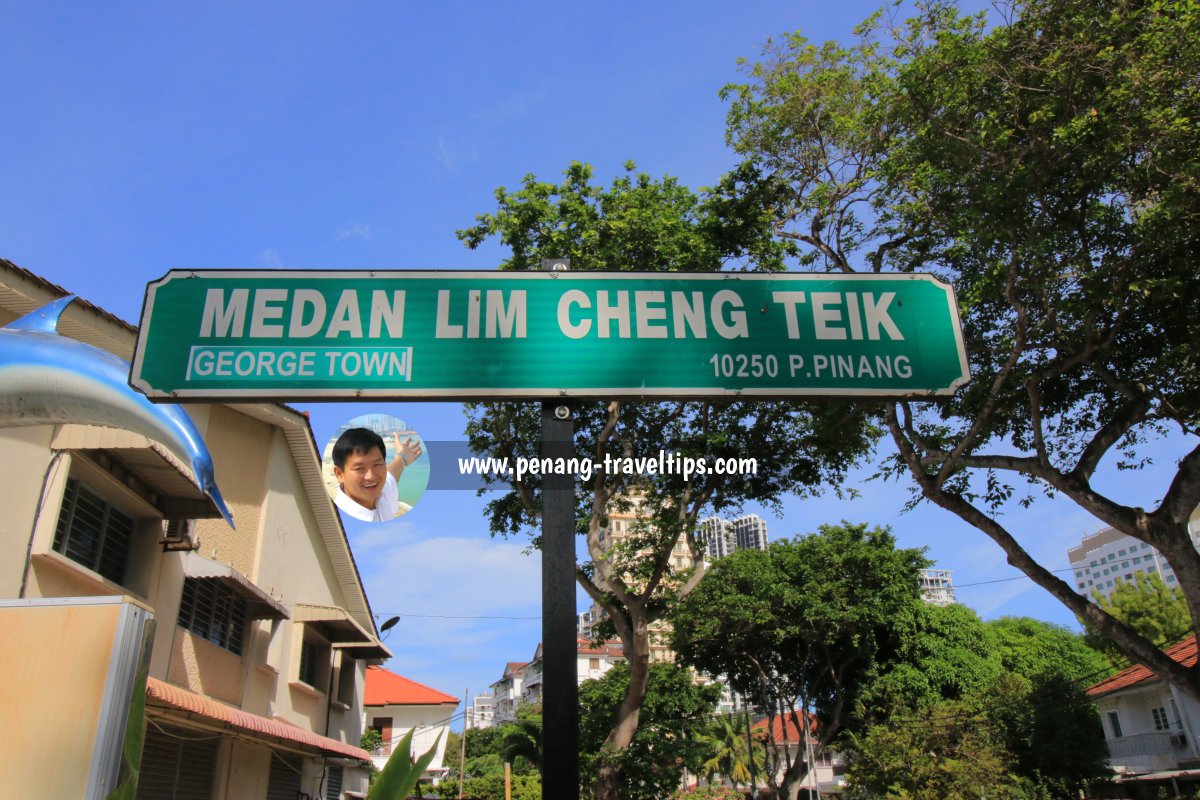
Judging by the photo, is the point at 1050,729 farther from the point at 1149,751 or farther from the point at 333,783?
the point at 333,783

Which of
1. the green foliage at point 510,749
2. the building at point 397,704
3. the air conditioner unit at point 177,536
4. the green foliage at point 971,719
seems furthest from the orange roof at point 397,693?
the air conditioner unit at point 177,536

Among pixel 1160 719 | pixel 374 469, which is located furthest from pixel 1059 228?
pixel 1160 719

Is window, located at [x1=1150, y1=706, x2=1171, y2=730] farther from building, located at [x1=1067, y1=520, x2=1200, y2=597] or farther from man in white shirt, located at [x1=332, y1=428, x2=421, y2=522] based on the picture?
building, located at [x1=1067, y1=520, x2=1200, y2=597]

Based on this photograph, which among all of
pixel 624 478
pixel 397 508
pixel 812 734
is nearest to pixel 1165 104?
pixel 624 478

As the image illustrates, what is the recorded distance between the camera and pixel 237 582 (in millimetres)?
10125

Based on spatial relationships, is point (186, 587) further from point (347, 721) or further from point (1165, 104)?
point (1165, 104)

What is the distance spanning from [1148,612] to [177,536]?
45.0 metres

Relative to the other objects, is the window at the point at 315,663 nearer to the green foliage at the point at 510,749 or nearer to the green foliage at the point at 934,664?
the green foliage at the point at 510,749

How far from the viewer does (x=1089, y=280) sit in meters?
10.7

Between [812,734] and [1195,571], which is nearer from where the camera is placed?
[1195,571]

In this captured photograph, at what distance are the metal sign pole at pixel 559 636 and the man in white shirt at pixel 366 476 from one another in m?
9.85

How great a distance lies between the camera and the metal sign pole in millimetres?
1986

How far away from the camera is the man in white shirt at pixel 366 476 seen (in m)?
12.3

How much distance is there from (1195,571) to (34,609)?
42.8 feet
